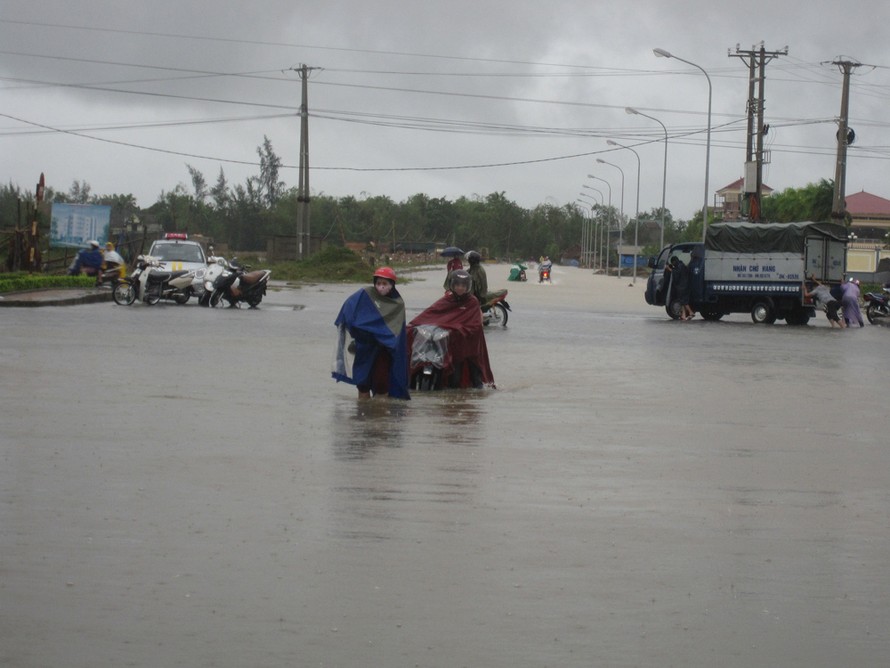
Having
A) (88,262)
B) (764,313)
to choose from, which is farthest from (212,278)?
(764,313)

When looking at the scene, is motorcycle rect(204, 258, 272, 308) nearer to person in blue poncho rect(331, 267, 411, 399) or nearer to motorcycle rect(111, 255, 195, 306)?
motorcycle rect(111, 255, 195, 306)

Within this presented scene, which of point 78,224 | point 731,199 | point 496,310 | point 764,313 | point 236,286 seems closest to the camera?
point 496,310

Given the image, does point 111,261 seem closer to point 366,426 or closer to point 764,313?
point 764,313

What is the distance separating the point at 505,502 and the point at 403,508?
26.0 inches

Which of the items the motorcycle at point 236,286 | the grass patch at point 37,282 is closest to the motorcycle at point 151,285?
the motorcycle at point 236,286

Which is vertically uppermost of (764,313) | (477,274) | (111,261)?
(477,274)

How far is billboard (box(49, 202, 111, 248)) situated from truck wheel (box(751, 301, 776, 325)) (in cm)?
2425

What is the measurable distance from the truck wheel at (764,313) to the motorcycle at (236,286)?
12.0 m

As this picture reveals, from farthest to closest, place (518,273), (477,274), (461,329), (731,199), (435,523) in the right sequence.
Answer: (731,199)
(518,273)
(477,274)
(461,329)
(435,523)

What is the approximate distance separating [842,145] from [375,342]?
3944cm

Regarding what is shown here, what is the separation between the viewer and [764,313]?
115ft

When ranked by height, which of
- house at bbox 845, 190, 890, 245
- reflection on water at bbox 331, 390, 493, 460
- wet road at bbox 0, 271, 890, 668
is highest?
house at bbox 845, 190, 890, 245

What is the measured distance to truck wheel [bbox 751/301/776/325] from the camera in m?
34.8

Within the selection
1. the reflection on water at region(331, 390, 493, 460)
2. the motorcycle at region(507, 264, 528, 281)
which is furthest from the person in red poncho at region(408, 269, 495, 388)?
the motorcycle at region(507, 264, 528, 281)
